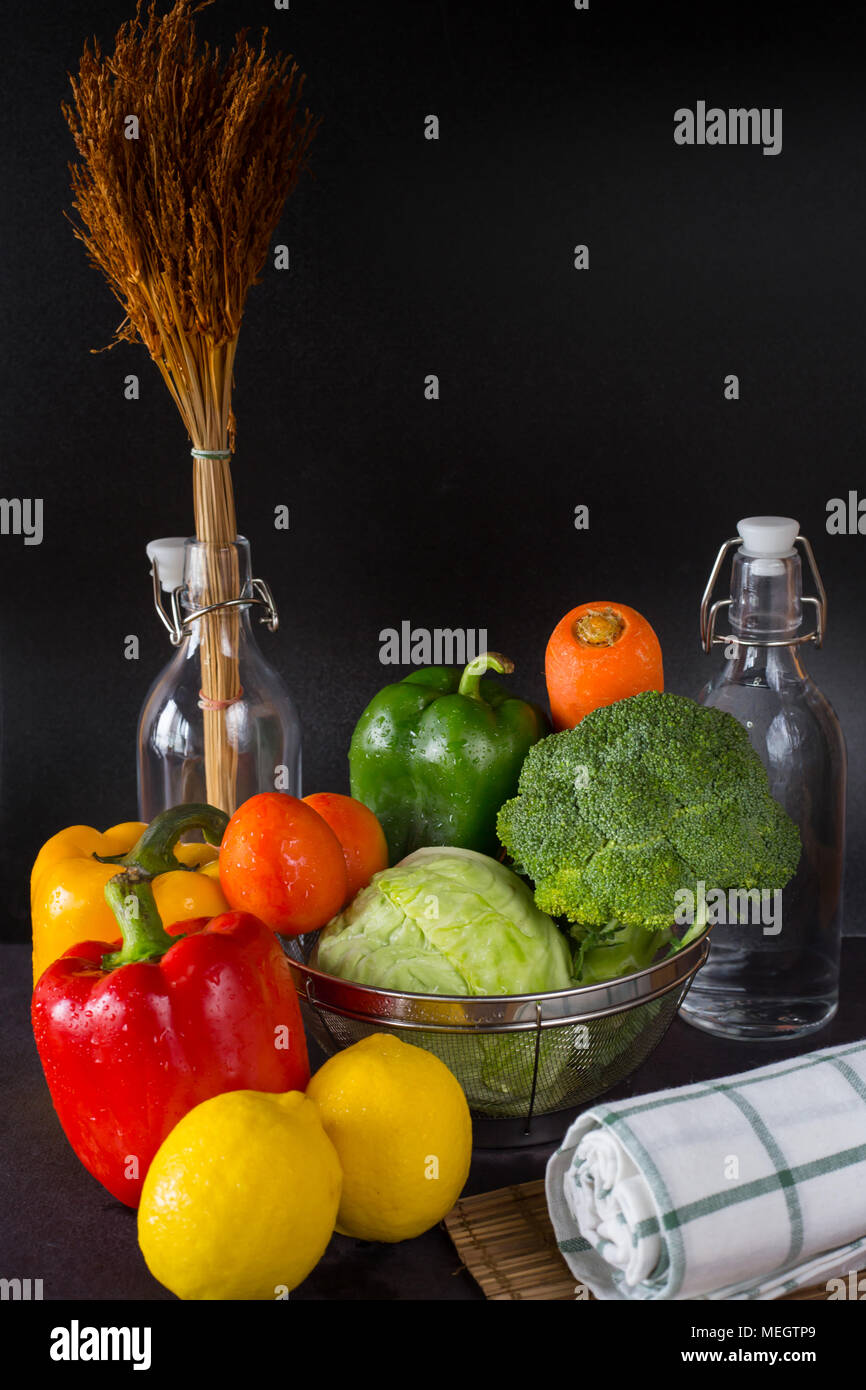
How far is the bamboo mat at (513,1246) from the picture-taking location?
0.81 meters

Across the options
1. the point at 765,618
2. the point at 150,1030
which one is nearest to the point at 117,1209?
the point at 150,1030

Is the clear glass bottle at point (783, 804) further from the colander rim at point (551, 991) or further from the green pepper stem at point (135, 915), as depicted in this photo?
the green pepper stem at point (135, 915)

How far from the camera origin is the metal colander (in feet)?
2.99

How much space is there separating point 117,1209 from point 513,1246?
0.28 metres

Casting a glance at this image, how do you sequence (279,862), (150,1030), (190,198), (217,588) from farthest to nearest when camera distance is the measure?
1. (217,588)
2. (190,198)
3. (279,862)
4. (150,1030)

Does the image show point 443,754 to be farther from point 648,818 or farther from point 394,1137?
point 394,1137

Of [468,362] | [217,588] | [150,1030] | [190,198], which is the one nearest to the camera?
[150,1030]

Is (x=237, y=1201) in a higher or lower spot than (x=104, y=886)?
lower

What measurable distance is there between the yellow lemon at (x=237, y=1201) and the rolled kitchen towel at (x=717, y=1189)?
160mm

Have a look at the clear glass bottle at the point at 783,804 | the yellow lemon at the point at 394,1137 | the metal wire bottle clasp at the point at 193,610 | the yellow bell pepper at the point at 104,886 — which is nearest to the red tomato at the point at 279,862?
the yellow bell pepper at the point at 104,886

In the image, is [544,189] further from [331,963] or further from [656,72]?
[331,963]

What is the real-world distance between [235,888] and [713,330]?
741 millimetres

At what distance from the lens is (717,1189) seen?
0.75m
